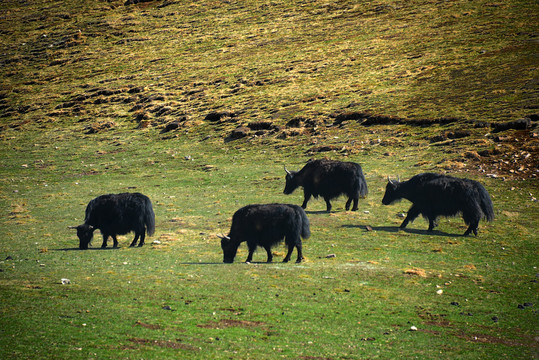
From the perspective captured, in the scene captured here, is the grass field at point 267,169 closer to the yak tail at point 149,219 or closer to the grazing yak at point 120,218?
the yak tail at point 149,219

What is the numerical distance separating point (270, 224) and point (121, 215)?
588 centimetres

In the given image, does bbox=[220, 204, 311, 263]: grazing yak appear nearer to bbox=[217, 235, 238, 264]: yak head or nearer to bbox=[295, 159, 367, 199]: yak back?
bbox=[217, 235, 238, 264]: yak head

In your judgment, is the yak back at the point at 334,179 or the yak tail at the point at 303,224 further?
the yak back at the point at 334,179

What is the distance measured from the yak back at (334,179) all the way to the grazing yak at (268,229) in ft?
27.0

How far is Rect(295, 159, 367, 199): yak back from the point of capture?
24422 mm

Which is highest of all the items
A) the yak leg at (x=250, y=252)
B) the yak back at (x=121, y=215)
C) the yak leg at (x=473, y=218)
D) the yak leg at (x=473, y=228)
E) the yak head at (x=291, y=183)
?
the yak back at (x=121, y=215)

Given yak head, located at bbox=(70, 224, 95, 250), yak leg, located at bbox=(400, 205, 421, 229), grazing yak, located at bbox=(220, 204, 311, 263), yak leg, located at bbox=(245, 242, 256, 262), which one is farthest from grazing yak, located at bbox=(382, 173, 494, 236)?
yak head, located at bbox=(70, 224, 95, 250)

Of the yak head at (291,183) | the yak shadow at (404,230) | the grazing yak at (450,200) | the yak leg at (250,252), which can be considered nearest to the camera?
the yak leg at (250,252)

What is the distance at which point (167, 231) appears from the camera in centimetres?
2120

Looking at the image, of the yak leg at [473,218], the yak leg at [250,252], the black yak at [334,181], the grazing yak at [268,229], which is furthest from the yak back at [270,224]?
the black yak at [334,181]

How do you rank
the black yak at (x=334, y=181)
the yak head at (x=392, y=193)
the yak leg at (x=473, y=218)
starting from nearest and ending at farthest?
the yak leg at (x=473, y=218) → the yak head at (x=392, y=193) → the black yak at (x=334, y=181)

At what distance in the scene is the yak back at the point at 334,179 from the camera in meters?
24.4

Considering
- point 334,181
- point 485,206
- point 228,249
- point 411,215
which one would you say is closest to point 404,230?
point 411,215

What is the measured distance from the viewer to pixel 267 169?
3631 centimetres
